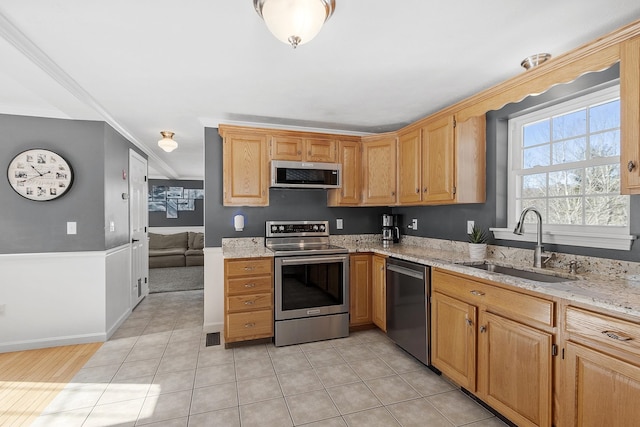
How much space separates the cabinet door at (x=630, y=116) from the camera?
148cm

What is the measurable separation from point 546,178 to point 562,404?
160 cm

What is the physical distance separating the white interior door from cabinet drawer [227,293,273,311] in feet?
6.46

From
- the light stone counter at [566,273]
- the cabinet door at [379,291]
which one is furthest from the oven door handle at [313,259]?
the cabinet door at [379,291]

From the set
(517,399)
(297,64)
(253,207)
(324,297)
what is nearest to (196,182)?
(253,207)

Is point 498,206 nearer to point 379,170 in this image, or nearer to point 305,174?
point 379,170

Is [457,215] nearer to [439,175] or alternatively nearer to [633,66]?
[439,175]

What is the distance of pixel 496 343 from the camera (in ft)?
6.19

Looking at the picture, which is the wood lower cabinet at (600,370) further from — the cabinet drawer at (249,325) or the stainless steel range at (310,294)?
the cabinet drawer at (249,325)

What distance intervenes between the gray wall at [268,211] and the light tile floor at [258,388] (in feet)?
3.97

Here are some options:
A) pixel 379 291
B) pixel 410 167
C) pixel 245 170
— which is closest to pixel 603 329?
pixel 379 291

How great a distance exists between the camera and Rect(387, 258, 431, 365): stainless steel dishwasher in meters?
2.51

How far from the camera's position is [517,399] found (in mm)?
1748

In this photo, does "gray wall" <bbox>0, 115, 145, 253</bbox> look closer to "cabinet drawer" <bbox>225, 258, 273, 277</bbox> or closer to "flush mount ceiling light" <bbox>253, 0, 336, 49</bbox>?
"cabinet drawer" <bbox>225, 258, 273, 277</bbox>

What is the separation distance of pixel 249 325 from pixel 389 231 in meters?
1.92
